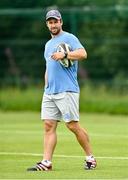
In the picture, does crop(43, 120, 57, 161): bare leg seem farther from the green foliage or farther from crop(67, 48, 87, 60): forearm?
the green foliage

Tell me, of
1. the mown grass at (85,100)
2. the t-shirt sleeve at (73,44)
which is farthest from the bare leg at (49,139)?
the mown grass at (85,100)

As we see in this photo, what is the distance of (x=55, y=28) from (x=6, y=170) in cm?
192

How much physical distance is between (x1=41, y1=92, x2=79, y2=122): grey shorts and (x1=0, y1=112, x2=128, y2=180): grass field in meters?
0.67

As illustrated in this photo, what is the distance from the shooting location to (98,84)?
28.8 metres

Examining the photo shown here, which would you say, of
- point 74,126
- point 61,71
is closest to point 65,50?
point 61,71

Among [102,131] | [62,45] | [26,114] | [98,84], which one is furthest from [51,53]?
[98,84]

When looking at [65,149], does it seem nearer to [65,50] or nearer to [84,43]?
[65,50]

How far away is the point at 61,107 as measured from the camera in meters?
13.1

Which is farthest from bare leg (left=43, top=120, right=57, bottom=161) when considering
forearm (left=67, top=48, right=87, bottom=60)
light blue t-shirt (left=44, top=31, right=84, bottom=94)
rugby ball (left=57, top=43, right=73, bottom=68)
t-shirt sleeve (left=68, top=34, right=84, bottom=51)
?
t-shirt sleeve (left=68, top=34, right=84, bottom=51)

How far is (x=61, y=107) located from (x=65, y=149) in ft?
9.54

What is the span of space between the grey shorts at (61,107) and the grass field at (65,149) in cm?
67

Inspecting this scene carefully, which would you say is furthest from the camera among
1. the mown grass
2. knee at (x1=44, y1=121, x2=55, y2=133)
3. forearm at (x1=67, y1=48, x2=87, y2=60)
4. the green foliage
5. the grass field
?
the green foliage

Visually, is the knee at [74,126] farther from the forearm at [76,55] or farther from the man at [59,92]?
the forearm at [76,55]

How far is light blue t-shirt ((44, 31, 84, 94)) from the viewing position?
42.9 feet
